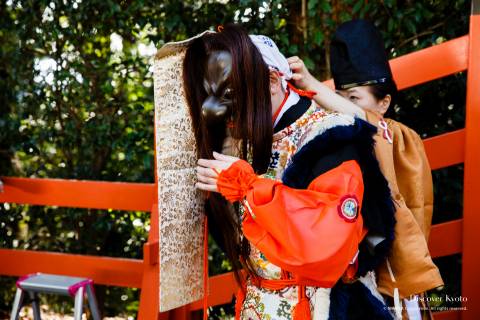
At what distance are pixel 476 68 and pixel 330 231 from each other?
65.4 inches

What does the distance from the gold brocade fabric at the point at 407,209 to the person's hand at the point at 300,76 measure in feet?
0.85

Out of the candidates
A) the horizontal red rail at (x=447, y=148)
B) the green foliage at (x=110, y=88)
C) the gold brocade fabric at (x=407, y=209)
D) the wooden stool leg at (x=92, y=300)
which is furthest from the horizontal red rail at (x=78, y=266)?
the gold brocade fabric at (x=407, y=209)

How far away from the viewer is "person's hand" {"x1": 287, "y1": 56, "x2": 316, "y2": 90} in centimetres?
192

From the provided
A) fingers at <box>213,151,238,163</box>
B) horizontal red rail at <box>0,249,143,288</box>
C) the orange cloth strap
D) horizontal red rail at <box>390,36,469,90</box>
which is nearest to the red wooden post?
horizontal red rail at <box>390,36,469,90</box>

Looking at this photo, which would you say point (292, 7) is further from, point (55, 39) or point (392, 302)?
point (392, 302)

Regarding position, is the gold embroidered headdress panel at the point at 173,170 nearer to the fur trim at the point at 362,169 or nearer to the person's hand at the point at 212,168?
the person's hand at the point at 212,168

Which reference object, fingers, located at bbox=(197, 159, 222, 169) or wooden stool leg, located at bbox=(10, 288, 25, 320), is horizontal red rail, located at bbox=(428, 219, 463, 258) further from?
wooden stool leg, located at bbox=(10, 288, 25, 320)

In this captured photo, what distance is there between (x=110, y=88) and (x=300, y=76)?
266 centimetres

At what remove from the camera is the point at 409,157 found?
82.5 inches

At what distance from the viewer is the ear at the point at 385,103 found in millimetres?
2328

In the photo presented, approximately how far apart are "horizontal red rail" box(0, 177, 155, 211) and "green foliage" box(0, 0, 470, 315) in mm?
673

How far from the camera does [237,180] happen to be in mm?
1531

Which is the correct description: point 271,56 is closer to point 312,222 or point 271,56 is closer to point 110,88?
point 312,222

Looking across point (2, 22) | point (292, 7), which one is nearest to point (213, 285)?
point (292, 7)
